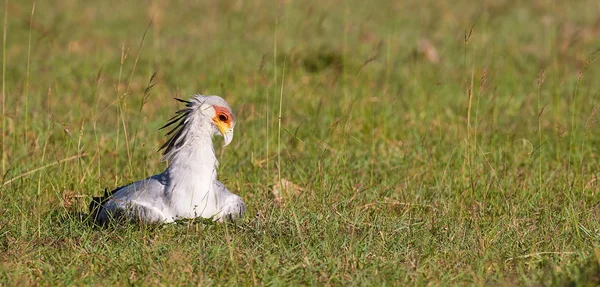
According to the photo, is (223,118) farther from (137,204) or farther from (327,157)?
(327,157)

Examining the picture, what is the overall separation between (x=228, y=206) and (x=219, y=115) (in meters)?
0.55

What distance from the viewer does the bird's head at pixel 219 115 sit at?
5180 millimetres

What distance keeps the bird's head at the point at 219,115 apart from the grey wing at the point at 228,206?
0.97 feet

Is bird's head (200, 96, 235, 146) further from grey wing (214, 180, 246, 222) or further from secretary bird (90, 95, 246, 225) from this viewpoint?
grey wing (214, 180, 246, 222)

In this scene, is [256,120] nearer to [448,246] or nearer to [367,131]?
[367,131]

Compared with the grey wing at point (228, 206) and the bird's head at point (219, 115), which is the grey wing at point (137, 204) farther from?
the bird's head at point (219, 115)

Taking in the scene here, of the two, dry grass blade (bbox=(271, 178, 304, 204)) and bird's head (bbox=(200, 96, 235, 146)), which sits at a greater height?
bird's head (bbox=(200, 96, 235, 146))

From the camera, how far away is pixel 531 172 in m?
6.09

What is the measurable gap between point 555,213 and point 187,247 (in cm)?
204

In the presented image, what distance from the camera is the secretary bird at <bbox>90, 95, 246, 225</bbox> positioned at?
4852 mm

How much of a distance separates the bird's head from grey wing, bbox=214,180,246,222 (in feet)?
0.97

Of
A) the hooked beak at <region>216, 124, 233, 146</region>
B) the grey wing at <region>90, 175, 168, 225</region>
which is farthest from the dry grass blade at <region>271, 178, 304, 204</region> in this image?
the grey wing at <region>90, 175, 168, 225</region>

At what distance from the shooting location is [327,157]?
6.46m

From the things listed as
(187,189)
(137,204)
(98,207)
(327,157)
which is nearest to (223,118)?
(187,189)
